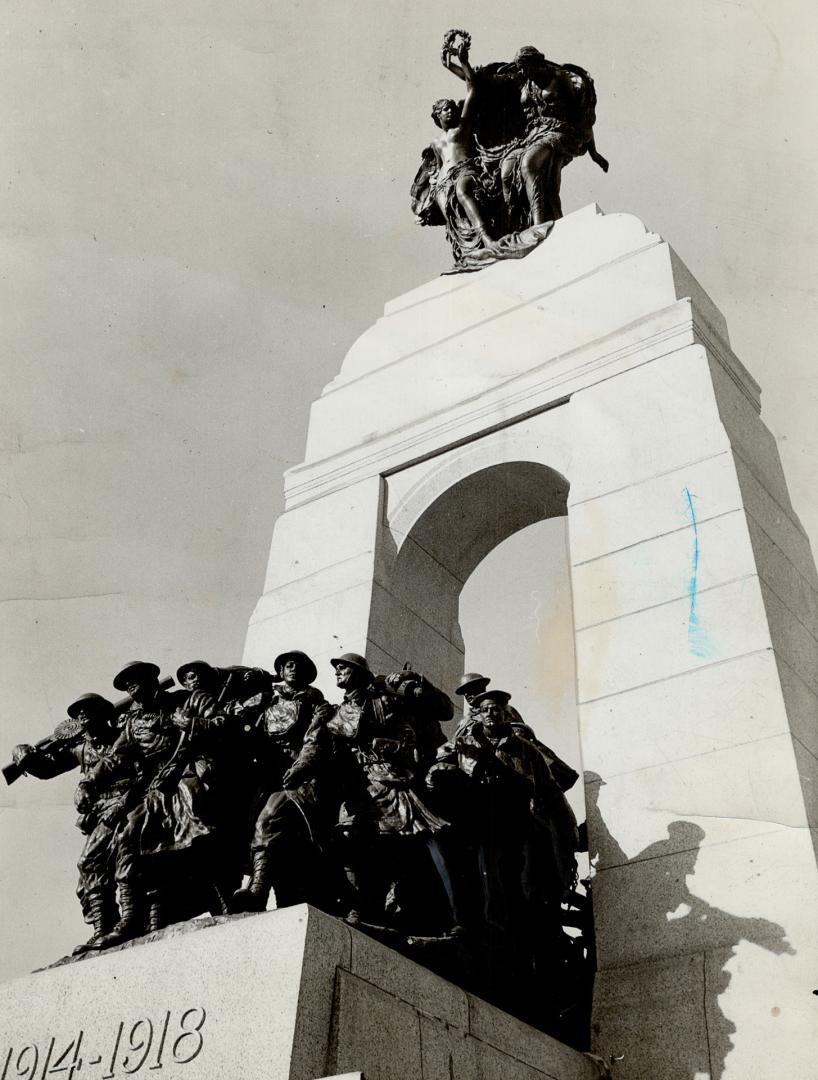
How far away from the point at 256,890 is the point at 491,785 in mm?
1592

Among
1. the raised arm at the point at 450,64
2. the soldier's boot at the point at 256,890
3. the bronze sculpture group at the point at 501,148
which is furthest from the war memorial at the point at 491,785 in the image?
the raised arm at the point at 450,64

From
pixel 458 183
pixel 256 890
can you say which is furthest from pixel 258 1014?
pixel 458 183

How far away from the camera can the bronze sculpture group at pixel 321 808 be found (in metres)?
6.70

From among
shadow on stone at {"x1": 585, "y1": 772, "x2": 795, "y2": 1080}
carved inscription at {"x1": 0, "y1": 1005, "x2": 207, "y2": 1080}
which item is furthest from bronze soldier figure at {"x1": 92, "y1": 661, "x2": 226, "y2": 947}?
shadow on stone at {"x1": 585, "y1": 772, "x2": 795, "y2": 1080}

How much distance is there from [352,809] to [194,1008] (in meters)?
1.71

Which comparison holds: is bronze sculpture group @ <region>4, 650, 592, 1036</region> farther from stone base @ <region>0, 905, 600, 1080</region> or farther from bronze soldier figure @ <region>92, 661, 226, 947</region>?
stone base @ <region>0, 905, 600, 1080</region>

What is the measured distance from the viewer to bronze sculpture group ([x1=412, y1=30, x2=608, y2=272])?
13.2 m

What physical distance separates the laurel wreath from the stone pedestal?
9.81 feet

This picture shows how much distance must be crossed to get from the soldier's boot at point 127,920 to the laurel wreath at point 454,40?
10.7m

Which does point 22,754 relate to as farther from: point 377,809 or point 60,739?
point 377,809

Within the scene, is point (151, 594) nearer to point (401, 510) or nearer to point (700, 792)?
point (401, 510)

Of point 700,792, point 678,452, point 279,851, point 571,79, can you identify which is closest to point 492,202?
point 571,79

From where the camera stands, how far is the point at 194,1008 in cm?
536

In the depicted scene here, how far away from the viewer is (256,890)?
6.42 metres
